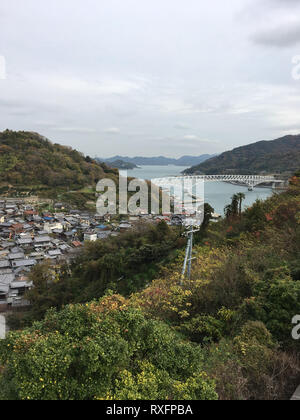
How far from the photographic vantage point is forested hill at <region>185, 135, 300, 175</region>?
41750 mm

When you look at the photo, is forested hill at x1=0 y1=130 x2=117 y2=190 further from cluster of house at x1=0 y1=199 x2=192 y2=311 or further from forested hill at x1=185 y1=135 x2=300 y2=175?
forested hill at x1=185 y1=135 x2=300 y2=175

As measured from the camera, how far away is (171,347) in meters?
2.49

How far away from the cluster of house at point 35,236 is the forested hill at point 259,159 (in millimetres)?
26539

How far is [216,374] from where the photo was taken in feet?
8.63

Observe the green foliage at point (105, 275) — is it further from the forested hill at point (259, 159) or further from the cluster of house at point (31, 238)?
the forested hill at point (259, 159)

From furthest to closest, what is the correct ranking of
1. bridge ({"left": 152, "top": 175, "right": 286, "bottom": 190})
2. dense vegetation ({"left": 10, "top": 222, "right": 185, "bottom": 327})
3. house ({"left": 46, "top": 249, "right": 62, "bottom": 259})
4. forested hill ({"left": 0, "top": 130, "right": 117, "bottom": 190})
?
bridge ({"left": 152, "top": 175, "right": 286, "bottom": 190}) → forested hill ({"left": 0, "top": 130, "right": 117, "bottom": 190}) → house ({"left": 46, "top": 249, "right": 62, "bottom": 259}) → dense vegetation ({"left": 10, "top": 222, "right": 185, "bottom": 327})

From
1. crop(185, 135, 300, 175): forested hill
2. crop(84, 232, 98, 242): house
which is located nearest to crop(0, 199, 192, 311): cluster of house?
crop(84, 232, 98, 242): house

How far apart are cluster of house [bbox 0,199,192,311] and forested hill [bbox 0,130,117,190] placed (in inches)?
191

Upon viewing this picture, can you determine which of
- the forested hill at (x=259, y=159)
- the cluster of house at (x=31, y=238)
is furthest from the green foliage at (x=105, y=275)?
the forested hill at (x=259, y=159)

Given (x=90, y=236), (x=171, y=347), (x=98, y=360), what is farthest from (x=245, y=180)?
(x=98, y=360)

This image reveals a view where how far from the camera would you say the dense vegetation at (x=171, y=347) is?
6.22 feet
